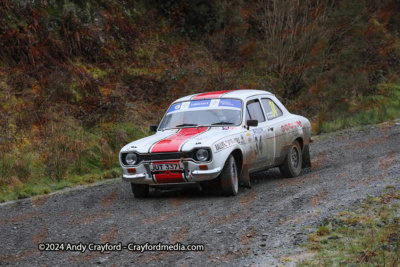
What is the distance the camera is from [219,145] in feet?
28.3

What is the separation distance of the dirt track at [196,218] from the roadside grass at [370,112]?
7830mm

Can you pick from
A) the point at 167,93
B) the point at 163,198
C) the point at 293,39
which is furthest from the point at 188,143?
the point at 293,39

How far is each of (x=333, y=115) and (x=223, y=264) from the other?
1671 centimetres

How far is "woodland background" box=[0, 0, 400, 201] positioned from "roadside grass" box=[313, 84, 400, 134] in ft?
0.23

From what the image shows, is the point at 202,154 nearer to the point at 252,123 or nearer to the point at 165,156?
the point at 165,156

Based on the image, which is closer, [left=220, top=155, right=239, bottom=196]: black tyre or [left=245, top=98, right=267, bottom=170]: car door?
[left=220, top=155, right=239, bottom=196]: black tyre

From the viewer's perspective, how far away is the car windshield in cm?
977

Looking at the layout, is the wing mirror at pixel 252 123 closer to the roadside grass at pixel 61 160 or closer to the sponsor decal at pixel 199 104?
the sponsor decal at pixel 199 104

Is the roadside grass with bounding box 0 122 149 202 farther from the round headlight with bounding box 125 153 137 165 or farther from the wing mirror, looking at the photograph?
the wing mirror

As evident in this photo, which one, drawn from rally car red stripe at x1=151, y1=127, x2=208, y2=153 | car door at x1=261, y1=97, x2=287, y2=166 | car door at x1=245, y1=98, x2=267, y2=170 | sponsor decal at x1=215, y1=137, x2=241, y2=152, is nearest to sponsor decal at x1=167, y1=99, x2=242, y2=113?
car door at x1=245, y1=98, x2=267, y2=170

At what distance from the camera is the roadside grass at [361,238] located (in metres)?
5.09

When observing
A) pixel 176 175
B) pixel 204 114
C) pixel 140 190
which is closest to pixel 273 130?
pixel 204 114

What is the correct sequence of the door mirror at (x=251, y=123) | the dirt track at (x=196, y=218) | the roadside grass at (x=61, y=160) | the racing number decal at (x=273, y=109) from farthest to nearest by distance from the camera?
the roadside grass at (x=61, y=160), the racing number decal at (x=273, y=109), the door mirror at (x=251, y=123), the dirt track at (x=196, y=218)

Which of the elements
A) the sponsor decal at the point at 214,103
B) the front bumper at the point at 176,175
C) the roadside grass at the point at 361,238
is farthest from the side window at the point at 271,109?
the roadside grass at the point at 361,238
